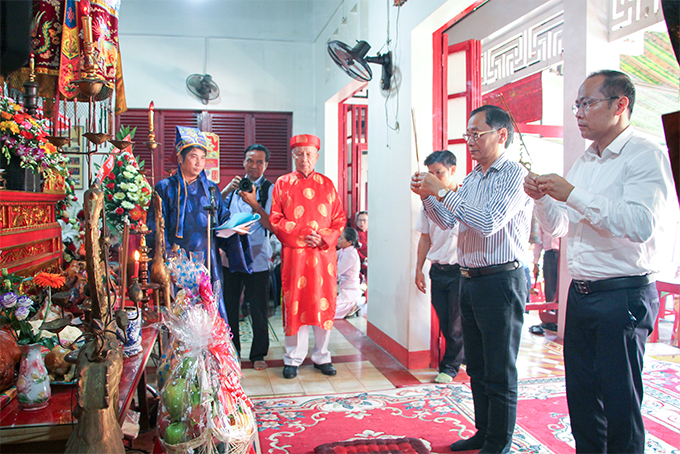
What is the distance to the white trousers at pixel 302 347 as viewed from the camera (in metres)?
3.28

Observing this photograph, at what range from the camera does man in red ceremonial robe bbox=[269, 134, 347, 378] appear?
10.7 ft

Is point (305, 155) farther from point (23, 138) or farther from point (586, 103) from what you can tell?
point (586, 103)

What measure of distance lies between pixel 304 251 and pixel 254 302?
1.89 feet

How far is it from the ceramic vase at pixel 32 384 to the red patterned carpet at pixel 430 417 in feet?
3.90

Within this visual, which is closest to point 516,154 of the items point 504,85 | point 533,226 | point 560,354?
point 504,85

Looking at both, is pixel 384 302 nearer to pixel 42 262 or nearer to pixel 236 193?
pixel 236 193

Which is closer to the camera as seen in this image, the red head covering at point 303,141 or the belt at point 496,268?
the belt at point 496,268

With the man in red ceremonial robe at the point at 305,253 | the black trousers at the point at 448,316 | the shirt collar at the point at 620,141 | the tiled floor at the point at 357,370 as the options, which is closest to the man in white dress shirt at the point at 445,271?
the black trousers at the point at 448,316

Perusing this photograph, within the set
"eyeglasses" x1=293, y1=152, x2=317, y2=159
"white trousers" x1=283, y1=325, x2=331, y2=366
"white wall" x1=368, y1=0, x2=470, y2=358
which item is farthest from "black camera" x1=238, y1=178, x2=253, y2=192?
"white wall" x1=368, y1=0, x2=470, y2=358

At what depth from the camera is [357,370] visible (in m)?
3.38

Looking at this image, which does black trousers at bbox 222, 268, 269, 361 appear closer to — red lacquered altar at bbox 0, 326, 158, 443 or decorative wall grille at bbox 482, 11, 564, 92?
red lacquered altar at bbox 0, 326, 158, 443

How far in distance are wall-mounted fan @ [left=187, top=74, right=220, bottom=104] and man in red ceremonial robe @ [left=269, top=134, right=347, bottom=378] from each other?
3.18 m

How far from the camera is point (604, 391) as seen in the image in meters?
1.57

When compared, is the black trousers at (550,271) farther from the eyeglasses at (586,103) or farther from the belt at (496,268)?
the eyeglasses at (586,103)
